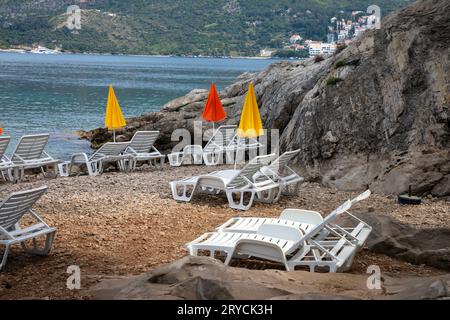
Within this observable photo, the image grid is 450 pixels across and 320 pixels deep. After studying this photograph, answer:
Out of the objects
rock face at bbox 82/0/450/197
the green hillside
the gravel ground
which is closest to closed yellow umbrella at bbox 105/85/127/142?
the gravel ground

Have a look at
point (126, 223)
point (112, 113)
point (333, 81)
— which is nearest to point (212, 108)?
point (112, 113)

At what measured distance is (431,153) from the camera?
9.30m

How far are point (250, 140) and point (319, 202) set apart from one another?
6030 millimetres

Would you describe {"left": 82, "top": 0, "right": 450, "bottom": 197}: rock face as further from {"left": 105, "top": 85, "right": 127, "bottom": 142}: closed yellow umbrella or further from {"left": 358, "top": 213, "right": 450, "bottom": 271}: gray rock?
{"left": 105, "top": 85, "right": 127, "bottom": 142}: closed yellow umbrella

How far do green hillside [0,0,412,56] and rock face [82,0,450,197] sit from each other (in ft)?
372

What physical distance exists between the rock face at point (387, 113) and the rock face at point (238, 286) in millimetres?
4948

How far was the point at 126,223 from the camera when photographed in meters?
7.10

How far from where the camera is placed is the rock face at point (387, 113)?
371 inches

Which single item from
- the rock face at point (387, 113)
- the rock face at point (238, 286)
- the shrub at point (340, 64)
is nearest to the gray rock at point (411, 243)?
the rock face at point (238, 286)

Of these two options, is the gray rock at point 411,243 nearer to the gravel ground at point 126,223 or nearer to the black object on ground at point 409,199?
the gravel ground at point 126,223
